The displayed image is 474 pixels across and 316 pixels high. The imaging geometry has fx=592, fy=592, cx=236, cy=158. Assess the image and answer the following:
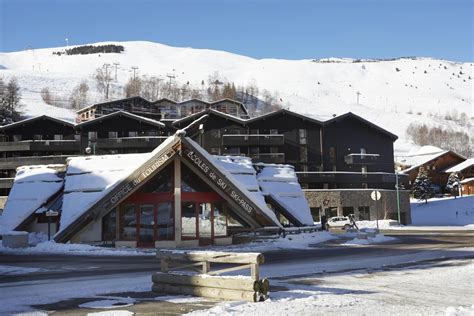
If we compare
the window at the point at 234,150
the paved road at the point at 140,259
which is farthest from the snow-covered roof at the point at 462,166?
the paved road at the point at 140,259

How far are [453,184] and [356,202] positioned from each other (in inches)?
1341

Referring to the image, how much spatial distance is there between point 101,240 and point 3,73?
186 m

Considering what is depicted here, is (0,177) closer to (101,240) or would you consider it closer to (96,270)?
(101,240)

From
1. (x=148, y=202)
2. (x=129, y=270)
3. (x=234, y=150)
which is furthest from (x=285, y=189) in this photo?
(x=234, y=150)

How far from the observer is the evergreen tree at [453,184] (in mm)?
93750

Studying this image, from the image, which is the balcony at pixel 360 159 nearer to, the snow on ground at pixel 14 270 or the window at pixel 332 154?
the window at pixel 332 154

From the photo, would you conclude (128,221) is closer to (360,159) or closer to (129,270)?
(129,270)

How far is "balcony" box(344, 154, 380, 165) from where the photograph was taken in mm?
74688

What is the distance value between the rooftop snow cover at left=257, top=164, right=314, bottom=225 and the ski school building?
2609 mm

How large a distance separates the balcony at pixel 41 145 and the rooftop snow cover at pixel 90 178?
1609 inches

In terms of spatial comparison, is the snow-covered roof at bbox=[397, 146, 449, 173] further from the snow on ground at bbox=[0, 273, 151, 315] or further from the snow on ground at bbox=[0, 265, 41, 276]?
the snow on ground at bbox=[0, 273, 151, 315]

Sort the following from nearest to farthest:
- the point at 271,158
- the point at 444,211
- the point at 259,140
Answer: the point at 271,158, the point at 259,140, the point at 444,211

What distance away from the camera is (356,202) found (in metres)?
67.4

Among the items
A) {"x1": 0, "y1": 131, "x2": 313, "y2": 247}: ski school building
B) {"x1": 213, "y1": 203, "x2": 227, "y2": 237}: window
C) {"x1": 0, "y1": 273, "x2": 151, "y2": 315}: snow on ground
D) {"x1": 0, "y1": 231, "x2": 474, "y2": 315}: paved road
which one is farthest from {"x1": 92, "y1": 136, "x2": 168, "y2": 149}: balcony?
{"x1": 0, "y1": 273, "x2": 151, "y2": 315}: snow on ground
